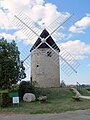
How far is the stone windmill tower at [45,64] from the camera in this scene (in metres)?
40.2

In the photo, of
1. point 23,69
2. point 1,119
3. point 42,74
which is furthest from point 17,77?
point 1,119

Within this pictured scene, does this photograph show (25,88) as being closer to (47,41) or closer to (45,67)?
(45,67)

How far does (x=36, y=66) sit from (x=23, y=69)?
8.19 meters

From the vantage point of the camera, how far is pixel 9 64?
97.3ft

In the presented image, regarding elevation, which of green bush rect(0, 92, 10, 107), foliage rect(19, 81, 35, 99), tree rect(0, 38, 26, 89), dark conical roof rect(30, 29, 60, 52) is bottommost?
green bush rect(0, 92, 10, 107)

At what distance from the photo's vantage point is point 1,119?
674 inches

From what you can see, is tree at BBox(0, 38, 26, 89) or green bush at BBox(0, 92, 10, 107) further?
tree at BBox(0, 38, 26, 89)

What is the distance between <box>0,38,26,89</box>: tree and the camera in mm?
29531

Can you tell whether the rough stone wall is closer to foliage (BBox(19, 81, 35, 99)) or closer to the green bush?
foliage (BBox(19, 81, 35, 99))

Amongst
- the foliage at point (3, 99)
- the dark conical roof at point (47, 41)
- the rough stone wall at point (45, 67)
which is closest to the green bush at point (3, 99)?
the foliage at point (3, 99)

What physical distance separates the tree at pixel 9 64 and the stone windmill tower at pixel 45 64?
353 inches

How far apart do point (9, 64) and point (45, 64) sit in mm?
11084

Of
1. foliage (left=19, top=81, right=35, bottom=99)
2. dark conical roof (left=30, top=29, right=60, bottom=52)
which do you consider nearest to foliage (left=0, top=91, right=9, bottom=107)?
foliage (left=19, top=81, right=35, bottom=99)

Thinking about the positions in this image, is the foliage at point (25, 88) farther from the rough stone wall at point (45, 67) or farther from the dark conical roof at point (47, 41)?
the dark conical roof at point (47, 41)
